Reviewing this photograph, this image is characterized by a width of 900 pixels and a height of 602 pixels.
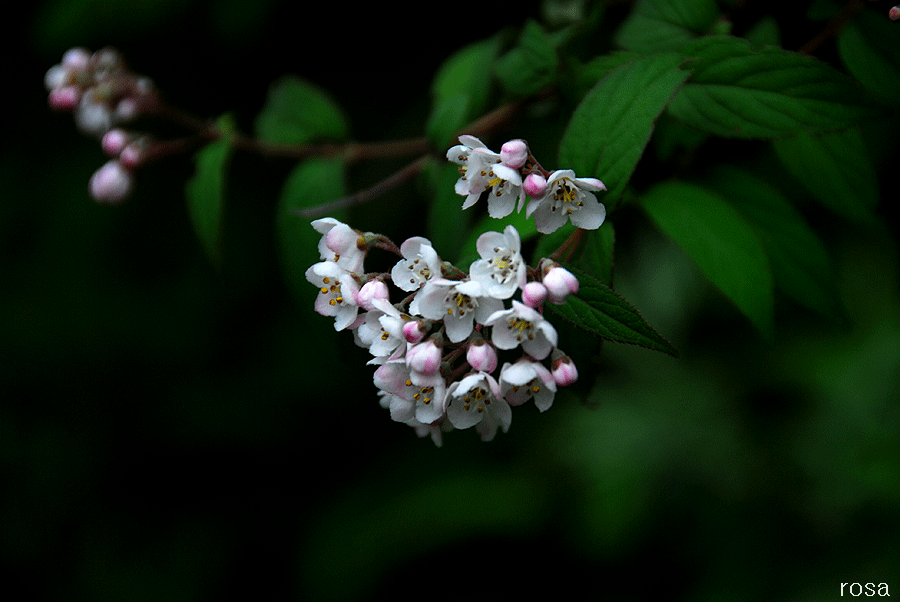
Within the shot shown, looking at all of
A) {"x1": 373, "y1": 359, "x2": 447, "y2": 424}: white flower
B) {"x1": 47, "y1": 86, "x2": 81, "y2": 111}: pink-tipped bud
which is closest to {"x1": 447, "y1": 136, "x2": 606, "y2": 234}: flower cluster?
{"x1": 373, "y1": 359, "x2": 447, "y2": 424}: white flower

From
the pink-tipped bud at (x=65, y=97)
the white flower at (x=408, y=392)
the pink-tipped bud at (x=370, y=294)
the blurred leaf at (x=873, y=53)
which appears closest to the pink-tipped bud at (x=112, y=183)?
the pink-tipped bud at (x=65, y=97)

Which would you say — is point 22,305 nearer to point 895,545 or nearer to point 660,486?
point 660,486

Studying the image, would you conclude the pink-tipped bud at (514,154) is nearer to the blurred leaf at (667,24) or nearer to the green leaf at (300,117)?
the blurred leaf at (667,24)

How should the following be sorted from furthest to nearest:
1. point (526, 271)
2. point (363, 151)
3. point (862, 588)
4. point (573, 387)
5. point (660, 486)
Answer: point (660, 486)
point (862, 588)
point (363, 151)
point (573, 387)
point (526, 271)

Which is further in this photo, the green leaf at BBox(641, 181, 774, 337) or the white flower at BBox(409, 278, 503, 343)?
the green leaf at BBox(641, 181, 774, 337)

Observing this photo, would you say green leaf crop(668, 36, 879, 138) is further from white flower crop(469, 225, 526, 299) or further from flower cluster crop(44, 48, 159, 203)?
flower cluster crop(44, 48, 159, 203)

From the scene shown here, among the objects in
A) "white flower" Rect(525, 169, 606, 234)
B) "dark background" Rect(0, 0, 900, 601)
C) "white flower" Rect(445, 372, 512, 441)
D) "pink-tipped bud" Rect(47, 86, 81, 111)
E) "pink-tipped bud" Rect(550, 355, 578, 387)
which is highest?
"pink-tipped bud" Rect(47, 86, 81, 111)

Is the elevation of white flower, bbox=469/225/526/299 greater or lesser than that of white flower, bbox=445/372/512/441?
greater

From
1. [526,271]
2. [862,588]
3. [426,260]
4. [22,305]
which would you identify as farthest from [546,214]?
[22,305]
